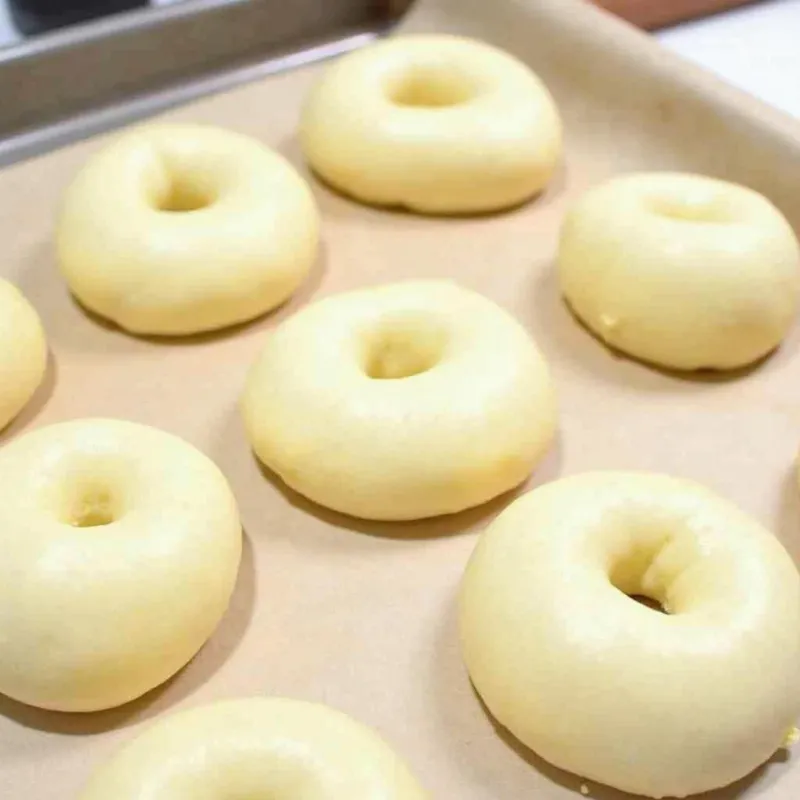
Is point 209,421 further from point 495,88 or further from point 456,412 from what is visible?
point 495,88

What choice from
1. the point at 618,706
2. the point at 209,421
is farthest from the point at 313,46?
the point at 618,706

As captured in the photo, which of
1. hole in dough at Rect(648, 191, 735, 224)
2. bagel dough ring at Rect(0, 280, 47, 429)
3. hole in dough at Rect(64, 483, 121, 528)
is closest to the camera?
hole in dough at Rect(64, 483, 121, 528)

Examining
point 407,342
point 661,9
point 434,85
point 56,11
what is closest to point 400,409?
point 407,342

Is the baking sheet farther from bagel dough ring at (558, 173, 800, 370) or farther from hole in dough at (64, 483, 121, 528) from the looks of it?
hole in dough at (64, 483, 121, 528)

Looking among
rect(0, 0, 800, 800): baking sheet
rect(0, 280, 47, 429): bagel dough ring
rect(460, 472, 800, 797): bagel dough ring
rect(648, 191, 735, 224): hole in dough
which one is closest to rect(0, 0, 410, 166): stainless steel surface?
rect(0, 0, 800, 800): baking sheet

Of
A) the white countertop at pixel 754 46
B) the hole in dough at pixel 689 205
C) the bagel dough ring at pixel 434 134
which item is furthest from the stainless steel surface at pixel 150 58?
the hole in dough at pixel 689 205

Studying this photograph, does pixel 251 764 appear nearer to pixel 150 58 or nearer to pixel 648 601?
pixel 648 601

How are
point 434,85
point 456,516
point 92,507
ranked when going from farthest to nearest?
1. point 434,85
2. point 456,516
3. point 92,507
